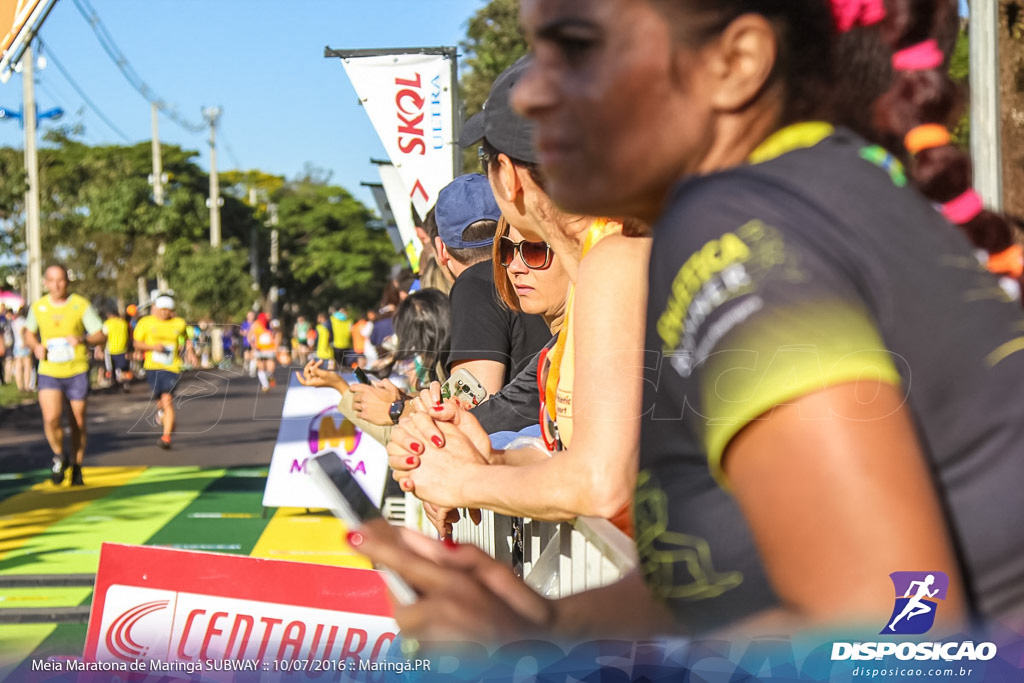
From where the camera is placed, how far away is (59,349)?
35.9ft

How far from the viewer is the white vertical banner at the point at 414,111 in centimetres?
952

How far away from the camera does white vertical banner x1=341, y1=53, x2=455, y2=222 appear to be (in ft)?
31.2

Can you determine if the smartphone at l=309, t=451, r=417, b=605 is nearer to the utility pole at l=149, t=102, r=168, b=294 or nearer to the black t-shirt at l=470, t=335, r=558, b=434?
the black t-shirt at l=470, t=335, r=558, b=434

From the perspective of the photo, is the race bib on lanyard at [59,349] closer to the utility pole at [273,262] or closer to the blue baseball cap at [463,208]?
the blue baseball cap at [463,208]

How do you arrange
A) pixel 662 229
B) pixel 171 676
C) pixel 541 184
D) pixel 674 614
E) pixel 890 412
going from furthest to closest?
pixel 541 184
pixel 171 676
pixel 674 614
pixel 662 229
pixel 890 412

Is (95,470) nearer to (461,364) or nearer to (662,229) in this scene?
(461,364)

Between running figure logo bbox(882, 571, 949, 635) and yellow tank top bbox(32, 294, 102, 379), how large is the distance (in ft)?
36.1

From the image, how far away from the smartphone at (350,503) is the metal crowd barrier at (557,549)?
1.52 feet

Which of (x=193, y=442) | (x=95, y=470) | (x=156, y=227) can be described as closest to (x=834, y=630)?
(x=95, y=470)

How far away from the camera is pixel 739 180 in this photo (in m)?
0.87

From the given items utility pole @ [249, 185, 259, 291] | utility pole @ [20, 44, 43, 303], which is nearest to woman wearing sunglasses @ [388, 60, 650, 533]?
utility pole @ [20, 44, 43, 303]

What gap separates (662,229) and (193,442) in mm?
14638

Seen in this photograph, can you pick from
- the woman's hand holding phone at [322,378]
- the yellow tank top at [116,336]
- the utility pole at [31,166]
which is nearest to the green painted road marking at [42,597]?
the woman's hand holding phone at [322,378]

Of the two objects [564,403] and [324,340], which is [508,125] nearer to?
[564,403]
